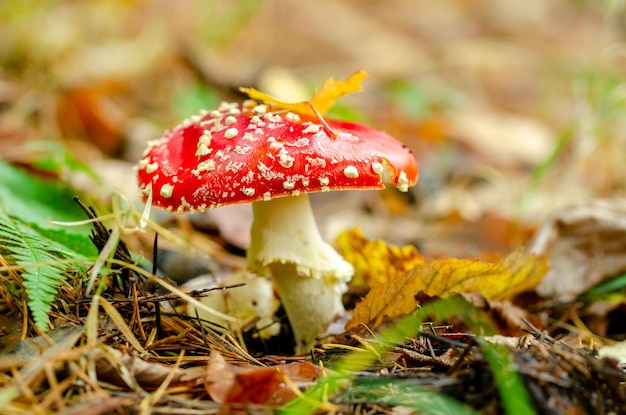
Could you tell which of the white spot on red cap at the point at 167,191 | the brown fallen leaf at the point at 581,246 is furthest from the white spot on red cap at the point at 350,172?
the brown fallen leaf at the point at 581,246

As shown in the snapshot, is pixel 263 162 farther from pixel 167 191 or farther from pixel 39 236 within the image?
pixel 39 236

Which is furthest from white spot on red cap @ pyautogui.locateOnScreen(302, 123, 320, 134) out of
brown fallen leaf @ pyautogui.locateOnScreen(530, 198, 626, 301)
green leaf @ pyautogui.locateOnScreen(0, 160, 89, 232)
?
brown fallen leaf @ pyautogui.locateOnScreen(530, 198, 626, 301)

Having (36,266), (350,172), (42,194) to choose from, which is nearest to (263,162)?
(350,172)

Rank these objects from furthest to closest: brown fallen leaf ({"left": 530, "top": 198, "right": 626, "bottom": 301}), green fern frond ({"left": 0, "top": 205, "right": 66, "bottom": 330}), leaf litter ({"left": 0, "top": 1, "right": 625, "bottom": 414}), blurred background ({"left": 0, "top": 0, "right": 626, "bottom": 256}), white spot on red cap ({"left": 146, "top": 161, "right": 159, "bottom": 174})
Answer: blurred background ({"left": 0, "top": 0, "right": 626, "bottom": 256}) → brown fallen leaf ({"left": 530, "top": 198, "right": 626, "bottom": 301}) → white spot on red cap ({"left": 146, "top": 161, "right": 159, "bottom": 174}) → green fern frond ({"left": 0, "top": 205, "right": 66, "bottom": 330}) → leaf litter ({"left": 0, "top": 1, "right": 625, "bottom": 414})

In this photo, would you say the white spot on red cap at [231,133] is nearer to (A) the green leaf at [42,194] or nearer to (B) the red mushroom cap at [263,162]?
(B) the red mushroom cap at [263,162]

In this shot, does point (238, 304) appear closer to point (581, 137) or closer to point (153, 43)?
point (581, 137)

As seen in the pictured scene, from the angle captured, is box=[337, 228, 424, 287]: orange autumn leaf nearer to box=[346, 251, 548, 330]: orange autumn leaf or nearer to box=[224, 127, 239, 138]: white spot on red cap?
box=[346, 251, 548, 330]: orange autumn leaf

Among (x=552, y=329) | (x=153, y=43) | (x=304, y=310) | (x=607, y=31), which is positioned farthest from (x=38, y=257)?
(x=153, y=43)
